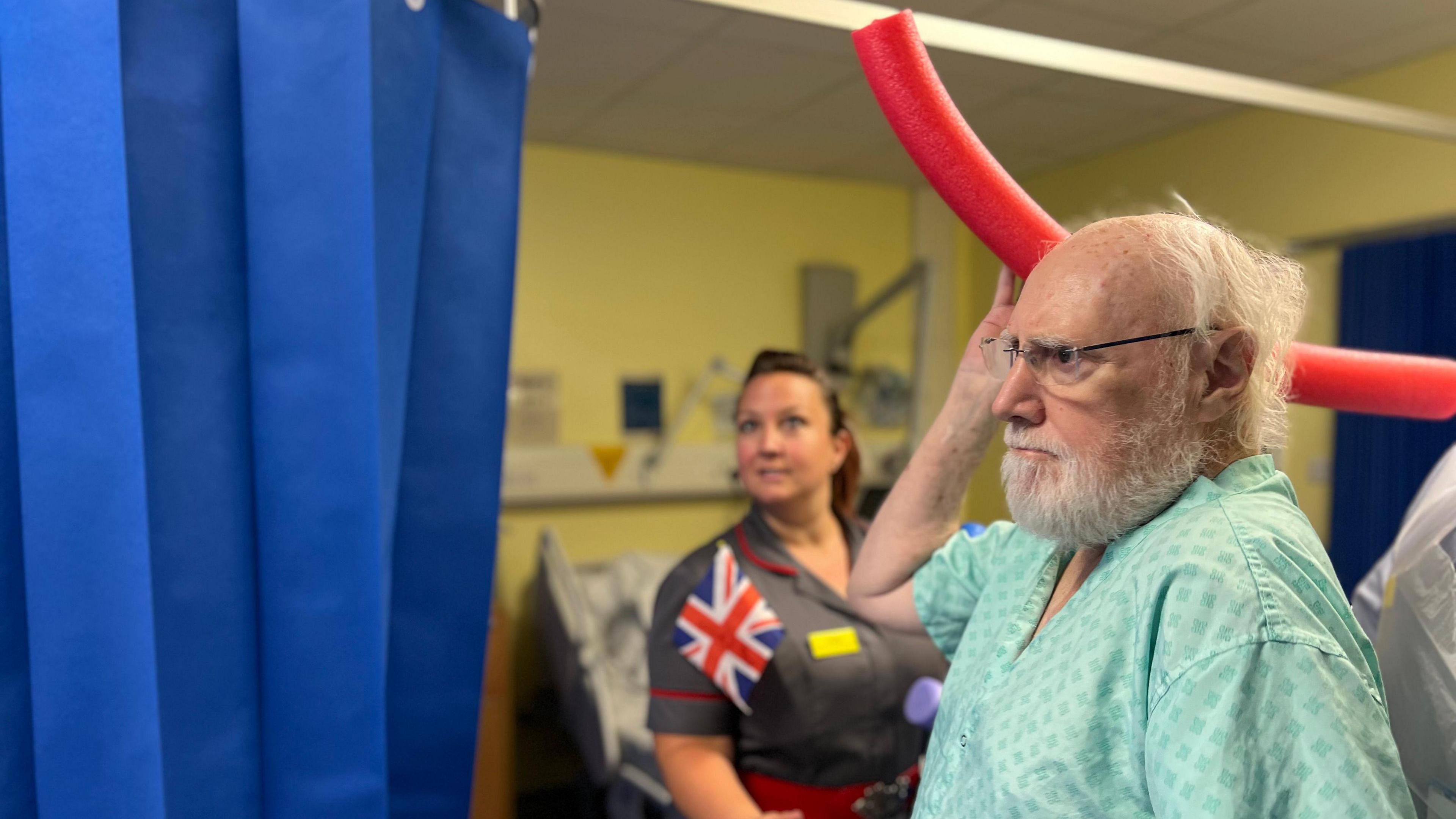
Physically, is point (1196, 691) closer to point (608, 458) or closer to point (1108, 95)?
point (1108, 95)

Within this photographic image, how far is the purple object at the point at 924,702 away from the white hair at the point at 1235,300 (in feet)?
2.32

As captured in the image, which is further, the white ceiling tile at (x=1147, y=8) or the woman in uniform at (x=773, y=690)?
the white ceiling tile at (x=1147, y=8)

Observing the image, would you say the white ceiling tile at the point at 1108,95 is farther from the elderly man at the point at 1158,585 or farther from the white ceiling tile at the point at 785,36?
the elderly man at the point at 1158,585

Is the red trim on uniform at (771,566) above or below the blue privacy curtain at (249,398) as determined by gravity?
below

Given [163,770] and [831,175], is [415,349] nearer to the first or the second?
[163,770]

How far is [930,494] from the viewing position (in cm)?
104

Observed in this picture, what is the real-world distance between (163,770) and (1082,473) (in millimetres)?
767

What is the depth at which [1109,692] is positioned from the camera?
2.19 feet

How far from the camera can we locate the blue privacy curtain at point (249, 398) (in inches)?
27.6

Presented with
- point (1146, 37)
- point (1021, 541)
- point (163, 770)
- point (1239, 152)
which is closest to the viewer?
point (163, 770)

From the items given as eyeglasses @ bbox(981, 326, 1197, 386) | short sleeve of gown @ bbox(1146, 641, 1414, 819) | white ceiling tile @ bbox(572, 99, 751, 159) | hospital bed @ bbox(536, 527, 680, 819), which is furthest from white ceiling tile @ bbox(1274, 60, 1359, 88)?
short sleeve of gown @ bbox(1146, 641, 1414, 819)

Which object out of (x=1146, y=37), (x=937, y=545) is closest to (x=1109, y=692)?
(x=937, y=545)

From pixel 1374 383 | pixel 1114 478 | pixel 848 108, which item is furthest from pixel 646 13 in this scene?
pixel 1114 478

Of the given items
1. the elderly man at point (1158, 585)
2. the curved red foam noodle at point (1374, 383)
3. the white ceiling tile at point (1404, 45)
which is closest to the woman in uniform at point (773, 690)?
the elderly man at point (1158, 585)
